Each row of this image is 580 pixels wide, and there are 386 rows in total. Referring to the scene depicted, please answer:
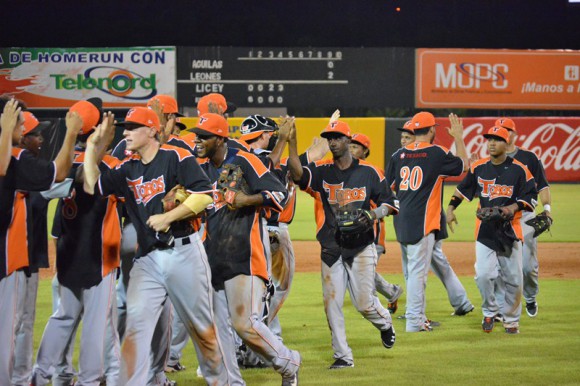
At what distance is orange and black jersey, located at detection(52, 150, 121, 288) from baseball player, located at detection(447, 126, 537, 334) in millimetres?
4034

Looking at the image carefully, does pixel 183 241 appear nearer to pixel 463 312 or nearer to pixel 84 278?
pixel 84 278

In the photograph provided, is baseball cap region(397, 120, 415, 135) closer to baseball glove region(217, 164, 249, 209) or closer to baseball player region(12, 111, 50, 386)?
baseball glove region(217, 164, 249, 209)

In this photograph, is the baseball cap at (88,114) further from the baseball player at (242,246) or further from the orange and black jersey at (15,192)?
the baseball player at (242,246)

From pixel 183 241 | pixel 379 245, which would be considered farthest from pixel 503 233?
pixel 183 241

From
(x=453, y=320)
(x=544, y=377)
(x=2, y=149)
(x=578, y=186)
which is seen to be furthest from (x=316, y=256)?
(x=578, y=186)

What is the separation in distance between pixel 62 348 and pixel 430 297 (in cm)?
576

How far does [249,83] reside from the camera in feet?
75.5

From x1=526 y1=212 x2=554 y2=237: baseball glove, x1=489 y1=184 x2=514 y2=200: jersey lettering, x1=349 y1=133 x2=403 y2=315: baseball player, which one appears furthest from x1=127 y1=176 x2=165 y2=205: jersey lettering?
x1=526 y1=212 x2=554 y2=237: baseball glove

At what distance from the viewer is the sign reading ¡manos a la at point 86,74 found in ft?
76.8

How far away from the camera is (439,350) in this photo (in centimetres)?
792

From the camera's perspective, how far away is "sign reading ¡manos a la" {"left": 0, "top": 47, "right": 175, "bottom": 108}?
2342 centimetres

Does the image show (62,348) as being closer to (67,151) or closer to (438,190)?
(67,151)

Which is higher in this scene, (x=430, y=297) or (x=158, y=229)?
(x=158, y=229)
